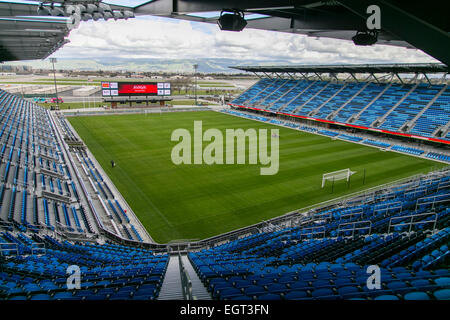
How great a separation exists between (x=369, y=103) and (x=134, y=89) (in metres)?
44.6

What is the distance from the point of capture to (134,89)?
193 feet

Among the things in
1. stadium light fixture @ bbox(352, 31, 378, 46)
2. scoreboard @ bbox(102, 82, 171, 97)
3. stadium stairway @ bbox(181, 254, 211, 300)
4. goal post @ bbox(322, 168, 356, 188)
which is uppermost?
scoreboard @ bbox(102, 82, 171, 97)

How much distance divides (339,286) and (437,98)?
45.4 meters

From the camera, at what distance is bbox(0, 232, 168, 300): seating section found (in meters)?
5.53

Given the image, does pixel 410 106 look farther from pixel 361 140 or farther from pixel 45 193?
pixel 45 193

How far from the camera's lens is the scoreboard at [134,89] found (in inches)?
2210

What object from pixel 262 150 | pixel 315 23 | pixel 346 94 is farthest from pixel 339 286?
pixel 346 94

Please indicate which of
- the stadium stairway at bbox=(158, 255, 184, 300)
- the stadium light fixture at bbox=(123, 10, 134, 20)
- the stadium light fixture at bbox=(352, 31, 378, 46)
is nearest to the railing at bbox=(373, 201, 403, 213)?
the stadium light fixture at bbox=(352, 31, 378, 46)

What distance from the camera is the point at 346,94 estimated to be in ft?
164

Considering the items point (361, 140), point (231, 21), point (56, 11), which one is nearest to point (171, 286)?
point (231, 21)

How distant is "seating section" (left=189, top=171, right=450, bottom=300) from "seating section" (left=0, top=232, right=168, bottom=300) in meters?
1.54

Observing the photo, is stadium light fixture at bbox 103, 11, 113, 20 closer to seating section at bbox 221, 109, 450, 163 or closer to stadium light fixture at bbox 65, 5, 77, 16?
stadium light fixture at bbox 65, 5, 77, 16

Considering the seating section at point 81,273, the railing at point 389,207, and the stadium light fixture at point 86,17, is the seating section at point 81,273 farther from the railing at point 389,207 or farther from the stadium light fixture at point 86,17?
the railing at point 389,207
